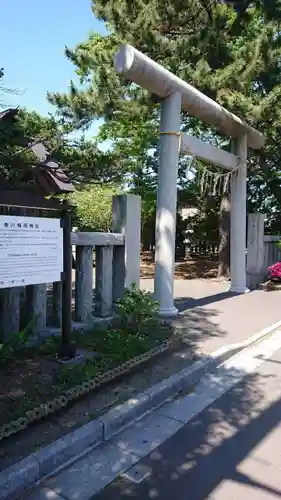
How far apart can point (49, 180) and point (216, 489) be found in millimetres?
7923

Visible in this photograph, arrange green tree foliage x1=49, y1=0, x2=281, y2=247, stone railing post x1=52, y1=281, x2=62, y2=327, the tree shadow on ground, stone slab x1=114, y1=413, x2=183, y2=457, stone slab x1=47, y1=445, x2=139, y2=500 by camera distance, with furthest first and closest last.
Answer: green tree foliage x1=49, y1=0, x2=281, y2=247
the tree shadow on ground
stone railing post x1=52, y1=281, x2=62, y2=327
stone slab x1=114, y1=413, x2=183, y2=457
stone slab x1=47, y1=445, x2=139, y2=500

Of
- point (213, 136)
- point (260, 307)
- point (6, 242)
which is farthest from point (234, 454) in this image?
point (213, 136)

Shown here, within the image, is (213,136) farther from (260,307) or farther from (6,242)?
(6,242)

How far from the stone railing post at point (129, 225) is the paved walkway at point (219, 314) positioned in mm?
1198

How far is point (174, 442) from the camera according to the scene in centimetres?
299

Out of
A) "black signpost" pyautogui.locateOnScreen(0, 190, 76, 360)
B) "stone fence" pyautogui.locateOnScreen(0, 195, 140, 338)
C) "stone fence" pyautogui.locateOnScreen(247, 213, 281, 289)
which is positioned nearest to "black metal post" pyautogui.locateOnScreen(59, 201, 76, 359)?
"black signpost" pyautogui.locateOnScreen(0, 190, 76, 360)

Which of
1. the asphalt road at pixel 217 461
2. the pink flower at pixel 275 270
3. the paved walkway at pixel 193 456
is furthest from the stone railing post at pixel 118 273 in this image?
the pink flower at pixel 275 270

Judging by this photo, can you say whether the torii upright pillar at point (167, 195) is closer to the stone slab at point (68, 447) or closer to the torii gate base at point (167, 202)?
the torii gate base at point (167, 202)

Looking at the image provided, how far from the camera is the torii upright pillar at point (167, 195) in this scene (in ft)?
21.9

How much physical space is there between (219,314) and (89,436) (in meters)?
4.62

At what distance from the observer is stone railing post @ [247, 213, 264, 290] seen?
10.7 m

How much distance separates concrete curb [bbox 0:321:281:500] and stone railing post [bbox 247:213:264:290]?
21.8 ft

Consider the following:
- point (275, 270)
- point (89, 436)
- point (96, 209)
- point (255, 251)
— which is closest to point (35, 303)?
point (89, 436)

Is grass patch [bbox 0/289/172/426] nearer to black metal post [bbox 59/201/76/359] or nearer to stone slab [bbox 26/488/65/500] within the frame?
black metal post [bbox 59/201/76/359]
